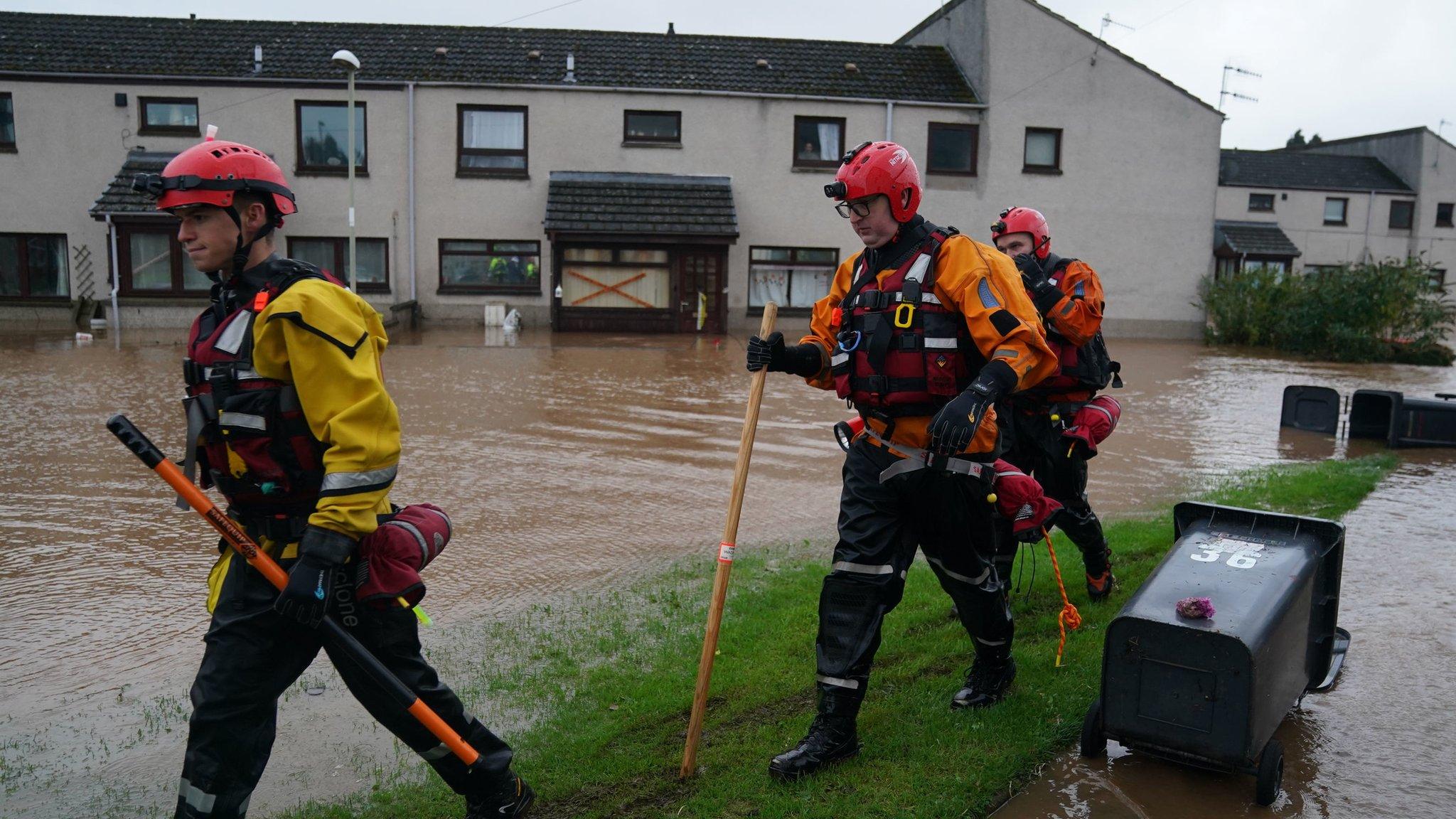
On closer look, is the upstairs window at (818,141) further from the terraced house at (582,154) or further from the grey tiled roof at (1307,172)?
the grey tiled roof at (1307,172)

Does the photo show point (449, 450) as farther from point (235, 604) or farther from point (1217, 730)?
point (1217, 730)

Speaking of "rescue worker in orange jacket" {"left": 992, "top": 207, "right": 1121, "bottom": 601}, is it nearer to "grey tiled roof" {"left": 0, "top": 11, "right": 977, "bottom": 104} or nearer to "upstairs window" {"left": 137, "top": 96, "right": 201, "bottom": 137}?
"grey tiled roof" {"left": 0, "top": 11, "right": 977, "bottom": 104}

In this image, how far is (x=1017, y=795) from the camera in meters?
3.55

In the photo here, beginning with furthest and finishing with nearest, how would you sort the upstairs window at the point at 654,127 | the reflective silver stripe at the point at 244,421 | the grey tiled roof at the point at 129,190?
the upstairs window at the point at 654,127
the grey tiled roof at the point at 129,190
the reflective silver stripe at the point at 244,421

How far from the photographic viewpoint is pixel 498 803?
329 centimetres

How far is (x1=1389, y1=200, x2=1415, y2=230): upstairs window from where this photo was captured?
133 feet

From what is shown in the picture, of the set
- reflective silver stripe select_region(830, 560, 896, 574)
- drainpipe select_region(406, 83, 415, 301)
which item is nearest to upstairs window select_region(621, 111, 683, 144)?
drainpipe select_region(406, 83, 415, 301)

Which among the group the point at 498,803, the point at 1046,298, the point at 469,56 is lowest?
the point at 498,803

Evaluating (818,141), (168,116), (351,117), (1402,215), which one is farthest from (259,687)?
(1402,215)

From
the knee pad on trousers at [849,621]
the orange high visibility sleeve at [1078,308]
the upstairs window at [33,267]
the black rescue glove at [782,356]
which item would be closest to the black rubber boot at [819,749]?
the knee pad on trousers at [849,621]

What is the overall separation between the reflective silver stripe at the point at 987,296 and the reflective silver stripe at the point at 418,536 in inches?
82.5

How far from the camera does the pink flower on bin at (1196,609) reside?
3.44m

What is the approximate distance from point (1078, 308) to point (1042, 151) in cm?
2396

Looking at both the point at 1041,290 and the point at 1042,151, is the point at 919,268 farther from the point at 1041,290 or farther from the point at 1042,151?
the point at 1042,151
